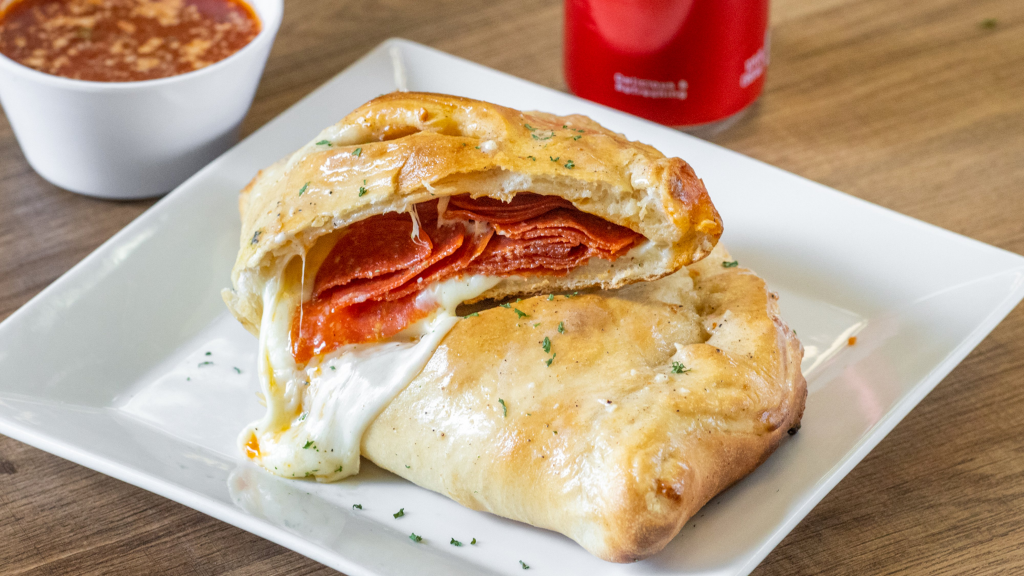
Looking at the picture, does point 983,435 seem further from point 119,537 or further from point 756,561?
point 119,537

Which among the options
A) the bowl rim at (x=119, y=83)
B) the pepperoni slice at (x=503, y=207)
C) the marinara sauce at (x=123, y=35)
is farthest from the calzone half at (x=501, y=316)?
the marinara sauce at (x=123, y=35)

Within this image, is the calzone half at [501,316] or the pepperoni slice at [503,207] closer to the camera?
the calzone half at [501,316]

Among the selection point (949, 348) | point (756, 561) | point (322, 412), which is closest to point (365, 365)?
point (322, 412)

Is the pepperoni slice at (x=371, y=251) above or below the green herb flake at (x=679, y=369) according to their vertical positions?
above

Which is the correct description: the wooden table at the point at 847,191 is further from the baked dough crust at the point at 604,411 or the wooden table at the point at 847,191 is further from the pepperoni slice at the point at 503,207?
the pepperoni slice at the point at 503,207

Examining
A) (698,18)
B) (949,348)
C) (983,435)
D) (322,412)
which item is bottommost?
(983,435)

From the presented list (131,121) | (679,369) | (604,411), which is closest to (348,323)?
(604,411)
